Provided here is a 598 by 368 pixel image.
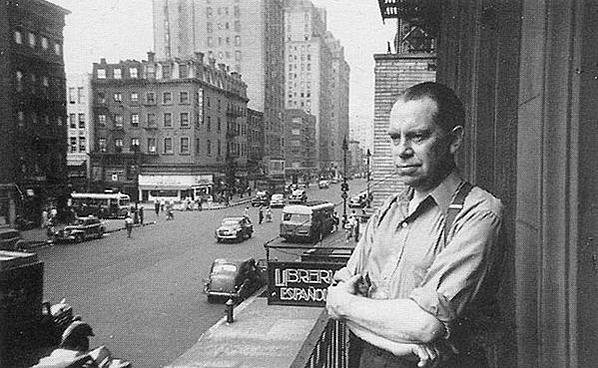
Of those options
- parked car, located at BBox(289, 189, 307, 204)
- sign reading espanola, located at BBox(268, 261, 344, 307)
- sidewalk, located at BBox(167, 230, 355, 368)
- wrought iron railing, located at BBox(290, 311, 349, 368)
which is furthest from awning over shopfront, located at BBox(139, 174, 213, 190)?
wrought iron railing, located at BBox(290, 311, 349, 368)

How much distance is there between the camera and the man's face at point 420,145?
1236 millimetres

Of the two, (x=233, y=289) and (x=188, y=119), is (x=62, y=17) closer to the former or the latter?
(x=188, y=119)

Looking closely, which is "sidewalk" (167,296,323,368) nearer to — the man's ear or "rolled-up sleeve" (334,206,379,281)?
"rolled-up sleeve" (334,206,379,281)

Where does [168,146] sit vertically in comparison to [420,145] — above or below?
above

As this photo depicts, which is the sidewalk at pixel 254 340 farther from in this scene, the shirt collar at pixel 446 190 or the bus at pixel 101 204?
the bus at pixel 101 204

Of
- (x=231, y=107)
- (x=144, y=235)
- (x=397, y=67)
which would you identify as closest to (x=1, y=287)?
(x=397, y=67)

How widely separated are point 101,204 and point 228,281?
13.6 m

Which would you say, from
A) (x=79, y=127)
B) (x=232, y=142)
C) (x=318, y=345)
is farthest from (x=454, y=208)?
(x=232, y=142)

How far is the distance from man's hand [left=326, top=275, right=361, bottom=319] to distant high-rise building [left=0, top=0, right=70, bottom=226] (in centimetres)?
2197

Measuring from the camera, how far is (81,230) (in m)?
23.0

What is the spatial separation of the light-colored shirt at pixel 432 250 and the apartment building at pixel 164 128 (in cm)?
2410

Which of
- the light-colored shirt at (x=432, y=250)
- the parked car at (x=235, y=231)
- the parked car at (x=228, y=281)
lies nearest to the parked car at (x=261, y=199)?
the parked car at (x=235, y=231)

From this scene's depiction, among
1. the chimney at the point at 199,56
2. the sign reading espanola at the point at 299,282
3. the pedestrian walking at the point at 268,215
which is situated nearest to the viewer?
the sign reading espanola at the point at 299,282

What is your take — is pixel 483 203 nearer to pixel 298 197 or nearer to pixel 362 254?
pixel 362 254
